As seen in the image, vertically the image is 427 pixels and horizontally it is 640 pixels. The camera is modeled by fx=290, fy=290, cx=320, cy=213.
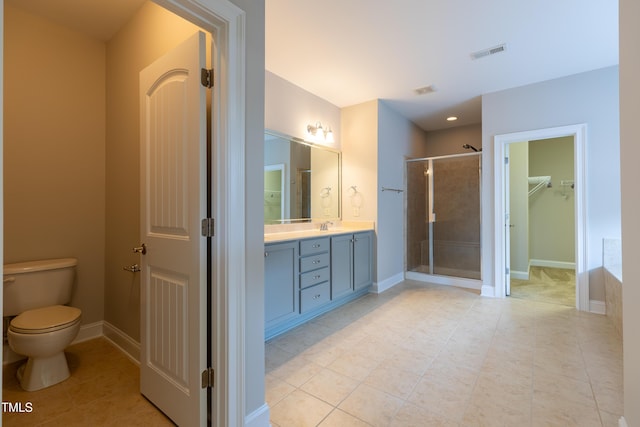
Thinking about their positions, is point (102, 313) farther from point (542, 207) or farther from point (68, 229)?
point (542, 207)

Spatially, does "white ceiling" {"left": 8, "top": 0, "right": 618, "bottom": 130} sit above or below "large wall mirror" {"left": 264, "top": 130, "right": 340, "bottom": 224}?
above

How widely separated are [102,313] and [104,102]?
179 cm

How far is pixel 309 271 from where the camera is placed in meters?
2.75

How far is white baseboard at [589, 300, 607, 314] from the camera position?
9.71ft

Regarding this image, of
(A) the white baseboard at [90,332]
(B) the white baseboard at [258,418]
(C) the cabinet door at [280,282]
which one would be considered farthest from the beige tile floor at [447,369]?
(A) the white baseboard at [90,332]

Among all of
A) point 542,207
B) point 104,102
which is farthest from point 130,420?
point 542,207

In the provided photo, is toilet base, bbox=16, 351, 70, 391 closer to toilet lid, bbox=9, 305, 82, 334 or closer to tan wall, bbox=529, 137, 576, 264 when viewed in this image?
toilet lid, bbox=9, 305, 82, 334

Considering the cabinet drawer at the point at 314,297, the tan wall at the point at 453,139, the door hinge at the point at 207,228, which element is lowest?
the cabinet drawer at the point at 314,297

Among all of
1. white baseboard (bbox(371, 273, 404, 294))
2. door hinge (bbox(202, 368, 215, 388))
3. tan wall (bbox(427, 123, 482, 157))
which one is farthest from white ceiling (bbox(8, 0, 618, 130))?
white baseboard (bbox(371, 273, 404, 294))

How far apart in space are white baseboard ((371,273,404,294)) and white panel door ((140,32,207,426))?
2.73 meters

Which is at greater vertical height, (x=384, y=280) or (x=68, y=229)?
(x=68, y=229)

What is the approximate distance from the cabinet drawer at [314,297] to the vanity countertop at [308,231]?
514 millimetres

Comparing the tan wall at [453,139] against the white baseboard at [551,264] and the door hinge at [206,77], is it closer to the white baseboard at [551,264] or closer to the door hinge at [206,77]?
the white baseboard at [551,264]

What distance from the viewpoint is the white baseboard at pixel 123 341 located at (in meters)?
2.09
